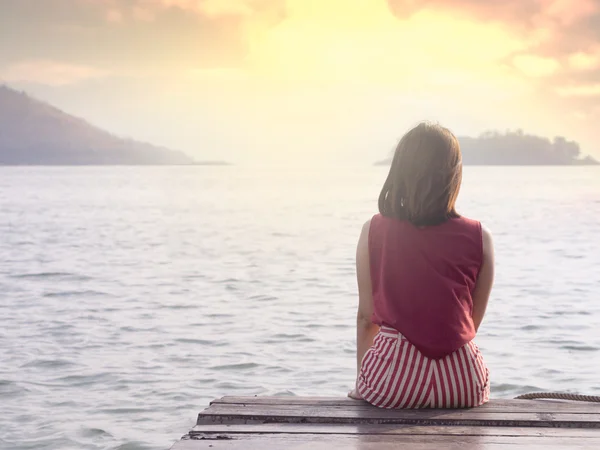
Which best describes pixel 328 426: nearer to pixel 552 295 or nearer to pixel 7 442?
pixel 7 442

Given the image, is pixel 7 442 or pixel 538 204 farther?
pixel 538 204

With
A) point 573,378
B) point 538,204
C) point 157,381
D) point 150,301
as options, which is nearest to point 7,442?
point 157,381

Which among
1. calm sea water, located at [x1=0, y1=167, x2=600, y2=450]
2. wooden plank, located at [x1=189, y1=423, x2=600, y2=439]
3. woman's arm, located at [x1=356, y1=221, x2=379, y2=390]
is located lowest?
calm sea water, located at [x1=0, y1=167, x2=600, y2=450]

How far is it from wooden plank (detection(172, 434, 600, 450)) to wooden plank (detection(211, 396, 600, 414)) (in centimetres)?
33

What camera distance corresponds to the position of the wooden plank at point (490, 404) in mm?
2992

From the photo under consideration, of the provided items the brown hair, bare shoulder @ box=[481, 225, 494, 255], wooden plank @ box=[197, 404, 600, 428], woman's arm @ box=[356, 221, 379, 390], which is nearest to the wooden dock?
wooden plank @ box=[197, 404, 600, 428]

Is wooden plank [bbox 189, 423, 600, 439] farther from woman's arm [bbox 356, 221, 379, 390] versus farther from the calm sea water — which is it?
the calm sea water

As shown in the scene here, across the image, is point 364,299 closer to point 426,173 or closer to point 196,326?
point 426,173

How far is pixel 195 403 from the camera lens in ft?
20.8

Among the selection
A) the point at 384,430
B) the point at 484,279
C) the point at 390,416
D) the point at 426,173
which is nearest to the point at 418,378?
the point at 390,416

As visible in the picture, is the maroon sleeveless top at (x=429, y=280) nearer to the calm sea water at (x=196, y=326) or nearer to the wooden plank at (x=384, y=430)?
the wooden plank at (x=384, y=430)

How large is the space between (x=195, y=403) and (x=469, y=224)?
3.84m

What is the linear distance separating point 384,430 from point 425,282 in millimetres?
522

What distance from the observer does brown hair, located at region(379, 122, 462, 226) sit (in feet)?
9.53
